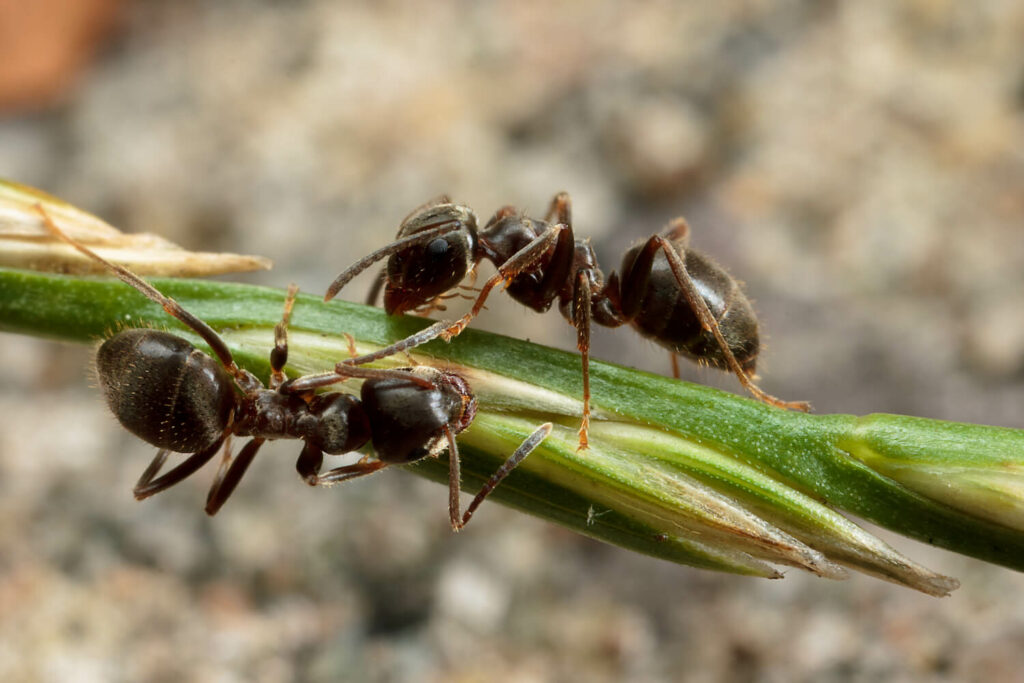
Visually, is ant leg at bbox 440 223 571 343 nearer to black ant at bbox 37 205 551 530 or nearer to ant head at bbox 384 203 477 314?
ant head at bbox 384 203 477 314

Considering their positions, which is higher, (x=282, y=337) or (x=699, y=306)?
(x=699, y=306)

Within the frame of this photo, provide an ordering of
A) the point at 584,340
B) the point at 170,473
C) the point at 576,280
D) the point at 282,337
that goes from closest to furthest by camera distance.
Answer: the point at 282,337 < the point at 584,340 < the point at 170,473 < the point at 576,280

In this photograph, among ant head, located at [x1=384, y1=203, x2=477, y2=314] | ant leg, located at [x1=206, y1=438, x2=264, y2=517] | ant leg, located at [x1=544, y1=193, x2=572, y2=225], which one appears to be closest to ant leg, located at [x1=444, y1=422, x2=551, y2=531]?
ant head, located at [x1=384, y1=203, x2=477, y2=314]

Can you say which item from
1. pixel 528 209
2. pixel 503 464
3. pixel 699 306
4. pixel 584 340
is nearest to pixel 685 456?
pixel 503 464

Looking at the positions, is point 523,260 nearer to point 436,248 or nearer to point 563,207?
point 436,248

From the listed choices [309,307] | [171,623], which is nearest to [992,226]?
[309,307]

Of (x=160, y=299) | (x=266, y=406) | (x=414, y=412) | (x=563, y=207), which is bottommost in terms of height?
(x=266, y=406)
